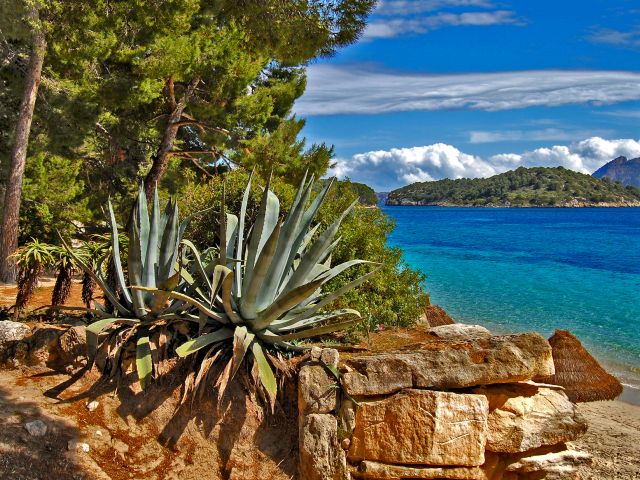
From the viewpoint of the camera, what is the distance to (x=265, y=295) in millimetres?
5086

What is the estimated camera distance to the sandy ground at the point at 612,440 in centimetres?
732

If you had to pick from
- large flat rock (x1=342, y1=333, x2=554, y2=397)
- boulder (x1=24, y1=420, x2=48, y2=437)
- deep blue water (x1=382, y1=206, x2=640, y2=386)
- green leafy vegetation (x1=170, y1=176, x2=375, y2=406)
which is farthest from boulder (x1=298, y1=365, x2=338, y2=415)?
deep blue water (x1=382, y1=206, x2=640, y2=386)

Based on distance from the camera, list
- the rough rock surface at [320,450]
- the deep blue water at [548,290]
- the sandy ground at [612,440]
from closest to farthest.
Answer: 1. the rough rock surface at [320,450]
2. the sandy ground at [612,440]
3. the deep blue water at [548,290]

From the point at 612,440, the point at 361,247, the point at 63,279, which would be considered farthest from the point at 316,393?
the point at 612,440

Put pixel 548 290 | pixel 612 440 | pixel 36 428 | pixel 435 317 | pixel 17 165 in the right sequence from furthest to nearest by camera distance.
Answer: pixel 548 290, pixel 17 165, pixel 435 317, pixel 612 440, pixel 36 428

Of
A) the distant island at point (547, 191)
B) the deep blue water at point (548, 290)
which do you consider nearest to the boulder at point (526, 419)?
the deep blue water at point (548, 290)

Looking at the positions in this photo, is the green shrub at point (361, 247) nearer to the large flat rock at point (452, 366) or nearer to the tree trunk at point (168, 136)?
the large flat rock at point (452, 366)

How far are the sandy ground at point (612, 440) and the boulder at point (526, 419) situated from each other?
0.81 meters

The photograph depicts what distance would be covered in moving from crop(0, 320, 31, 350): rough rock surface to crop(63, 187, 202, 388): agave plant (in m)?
0.66

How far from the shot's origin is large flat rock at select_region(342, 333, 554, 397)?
476 centimetres

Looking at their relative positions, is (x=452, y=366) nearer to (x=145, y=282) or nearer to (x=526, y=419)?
(x=526, y=419)

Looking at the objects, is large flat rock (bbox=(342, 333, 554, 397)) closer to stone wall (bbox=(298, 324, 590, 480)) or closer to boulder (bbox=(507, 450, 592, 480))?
stone wall (bbox=(298, 324, 590, 480))

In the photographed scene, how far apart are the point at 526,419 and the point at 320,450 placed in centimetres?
185

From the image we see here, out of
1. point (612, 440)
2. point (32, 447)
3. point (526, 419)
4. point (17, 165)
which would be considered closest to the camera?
point (32, 447)
